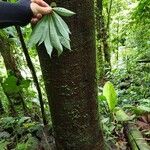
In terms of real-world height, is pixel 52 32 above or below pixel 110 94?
above

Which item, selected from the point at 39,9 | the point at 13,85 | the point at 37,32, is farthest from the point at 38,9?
the point at 13,85

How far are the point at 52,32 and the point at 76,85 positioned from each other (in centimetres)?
59

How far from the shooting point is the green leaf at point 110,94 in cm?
346

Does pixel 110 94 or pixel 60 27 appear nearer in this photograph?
pixel 60 27

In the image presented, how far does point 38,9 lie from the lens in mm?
1704

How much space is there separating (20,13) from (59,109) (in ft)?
2.80

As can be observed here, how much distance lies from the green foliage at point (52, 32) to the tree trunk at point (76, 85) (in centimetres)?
27

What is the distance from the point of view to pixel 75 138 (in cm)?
237

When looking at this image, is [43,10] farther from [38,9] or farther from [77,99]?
[77,99]

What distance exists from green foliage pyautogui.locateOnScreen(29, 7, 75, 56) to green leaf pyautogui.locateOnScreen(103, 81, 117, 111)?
5.90 feet

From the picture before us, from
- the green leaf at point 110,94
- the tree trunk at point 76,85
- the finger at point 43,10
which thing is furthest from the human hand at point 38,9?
the green leaf at point 110,94

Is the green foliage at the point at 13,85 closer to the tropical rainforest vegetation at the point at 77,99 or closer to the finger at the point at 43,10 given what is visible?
the tropical rainforest vegetation at the point at 77,99

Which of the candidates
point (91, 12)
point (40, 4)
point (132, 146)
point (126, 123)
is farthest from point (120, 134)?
point (40, 4)

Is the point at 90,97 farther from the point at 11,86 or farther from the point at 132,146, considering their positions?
the point at 11,86
